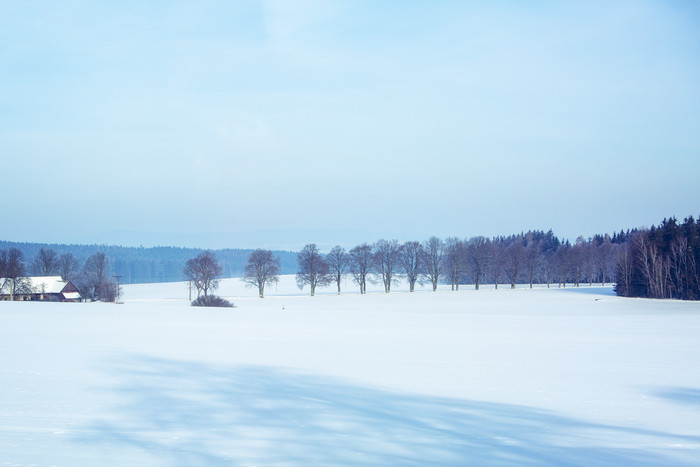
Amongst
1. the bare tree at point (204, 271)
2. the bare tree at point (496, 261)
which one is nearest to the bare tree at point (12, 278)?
the bare tree at point (204, 271)

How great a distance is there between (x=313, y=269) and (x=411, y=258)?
19.6m

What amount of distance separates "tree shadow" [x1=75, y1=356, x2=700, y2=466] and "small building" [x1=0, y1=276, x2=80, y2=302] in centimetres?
6573

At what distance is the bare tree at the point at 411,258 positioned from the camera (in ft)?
317

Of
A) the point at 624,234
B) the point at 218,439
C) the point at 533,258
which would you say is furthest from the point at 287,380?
the point at 624,234

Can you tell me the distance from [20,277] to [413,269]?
6016 cm

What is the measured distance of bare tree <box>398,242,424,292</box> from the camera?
9656 centimetres

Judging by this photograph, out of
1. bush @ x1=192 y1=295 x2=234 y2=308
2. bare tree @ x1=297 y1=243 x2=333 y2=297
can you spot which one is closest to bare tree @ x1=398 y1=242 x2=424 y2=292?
bare tree @ x1=297 y1=243 x2=333 y2=297

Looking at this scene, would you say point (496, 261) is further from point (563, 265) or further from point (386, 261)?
point (386, 261)

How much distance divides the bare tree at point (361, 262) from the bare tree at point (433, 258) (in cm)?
1066

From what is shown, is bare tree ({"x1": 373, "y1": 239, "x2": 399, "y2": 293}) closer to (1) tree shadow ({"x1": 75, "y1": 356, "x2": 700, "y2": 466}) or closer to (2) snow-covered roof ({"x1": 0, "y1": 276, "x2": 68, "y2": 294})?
(2) snow-covered roof ({"x1": 0, "y1": 276, "x2": 68, "y2": 294})

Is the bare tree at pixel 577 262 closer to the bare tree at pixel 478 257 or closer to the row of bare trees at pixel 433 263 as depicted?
the row of bare trees at pixel 433 263

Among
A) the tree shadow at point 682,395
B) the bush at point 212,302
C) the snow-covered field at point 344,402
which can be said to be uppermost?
the snow-covered field at point 344,402

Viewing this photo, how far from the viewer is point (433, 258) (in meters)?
97.4

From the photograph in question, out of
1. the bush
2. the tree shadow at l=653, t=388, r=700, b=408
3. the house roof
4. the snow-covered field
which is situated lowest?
the bush
